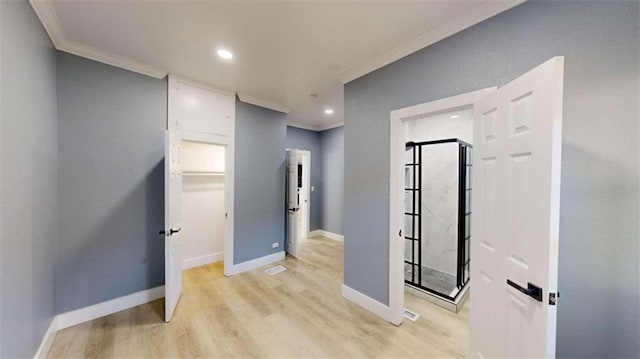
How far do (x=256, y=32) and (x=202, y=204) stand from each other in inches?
121

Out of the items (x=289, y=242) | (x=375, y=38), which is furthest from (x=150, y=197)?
(x=375, y=38)

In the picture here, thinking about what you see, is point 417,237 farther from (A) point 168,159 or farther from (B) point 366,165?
(A) point 168,159

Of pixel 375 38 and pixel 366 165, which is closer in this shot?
pixel 375 38

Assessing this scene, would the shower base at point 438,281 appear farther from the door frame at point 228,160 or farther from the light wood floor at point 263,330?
the door frame at point 228,160

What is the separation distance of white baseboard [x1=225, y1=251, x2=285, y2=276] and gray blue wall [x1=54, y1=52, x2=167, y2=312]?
986 mm

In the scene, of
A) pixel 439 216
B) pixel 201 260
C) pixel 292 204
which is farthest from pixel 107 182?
pixel 439 216

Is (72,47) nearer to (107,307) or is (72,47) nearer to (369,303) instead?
(107,307)

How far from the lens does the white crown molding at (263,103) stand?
3639mm

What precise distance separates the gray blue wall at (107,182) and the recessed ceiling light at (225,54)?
1.02 m

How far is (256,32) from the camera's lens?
6.79ft

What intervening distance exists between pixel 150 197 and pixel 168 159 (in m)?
0.80

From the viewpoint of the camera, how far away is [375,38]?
6.99ft

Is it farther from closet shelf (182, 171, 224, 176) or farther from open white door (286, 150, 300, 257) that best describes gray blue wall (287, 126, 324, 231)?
closet shelf (182, 171, 224, 176)

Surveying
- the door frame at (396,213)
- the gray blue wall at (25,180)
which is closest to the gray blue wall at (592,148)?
the door frame at (396,213)
